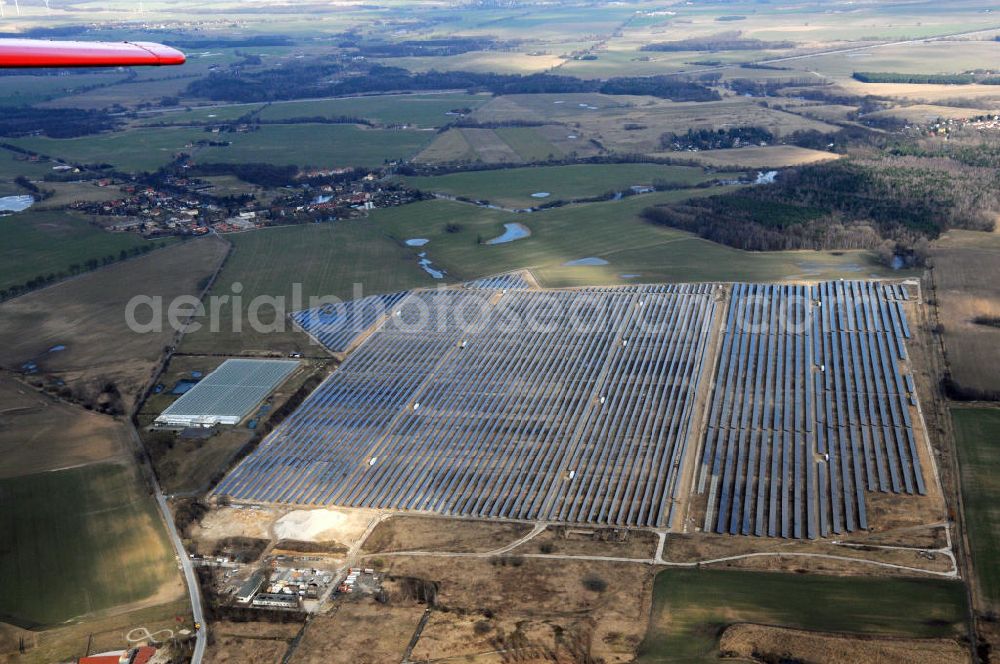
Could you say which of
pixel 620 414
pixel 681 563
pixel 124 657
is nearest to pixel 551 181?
pixel 620 414

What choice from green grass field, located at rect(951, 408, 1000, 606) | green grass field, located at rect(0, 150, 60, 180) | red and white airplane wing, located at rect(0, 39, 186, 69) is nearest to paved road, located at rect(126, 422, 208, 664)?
red and white airplane wing, located at rect(0, 39, 186, 69)

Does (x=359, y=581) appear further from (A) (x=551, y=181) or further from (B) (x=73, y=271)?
(A) (x=551, y=181)

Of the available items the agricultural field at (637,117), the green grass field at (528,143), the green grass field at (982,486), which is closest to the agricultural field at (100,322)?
the green grass field at (982,486)

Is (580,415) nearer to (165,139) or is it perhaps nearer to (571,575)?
(571,575)

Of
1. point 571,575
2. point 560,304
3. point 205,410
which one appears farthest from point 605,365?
point 205,410

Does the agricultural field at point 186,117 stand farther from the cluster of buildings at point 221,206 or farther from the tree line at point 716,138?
the tree line at point 716,138

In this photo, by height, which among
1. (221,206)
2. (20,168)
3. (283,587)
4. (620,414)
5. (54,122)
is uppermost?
(620,414)
